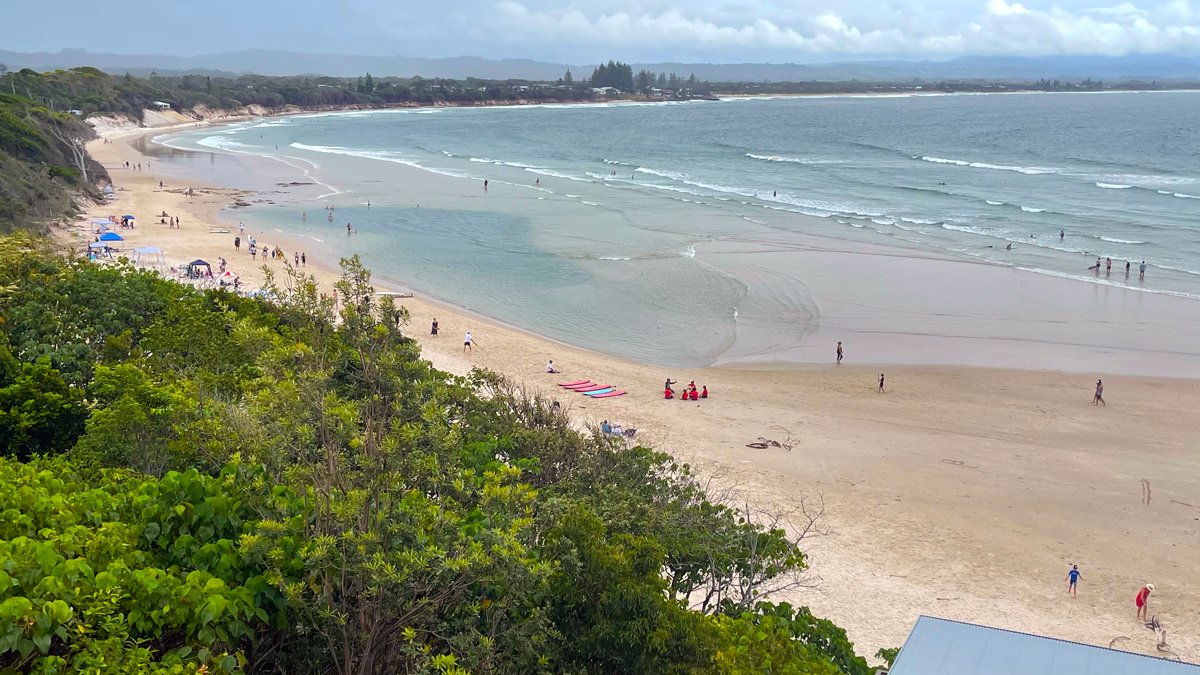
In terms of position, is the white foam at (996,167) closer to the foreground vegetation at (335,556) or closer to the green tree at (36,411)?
the foreground vegetation at (335,556)

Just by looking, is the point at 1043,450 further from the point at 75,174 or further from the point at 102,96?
the point at 102,96

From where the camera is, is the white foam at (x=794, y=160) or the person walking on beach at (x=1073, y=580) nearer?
the person walking on beach at (x=1073, y=580)

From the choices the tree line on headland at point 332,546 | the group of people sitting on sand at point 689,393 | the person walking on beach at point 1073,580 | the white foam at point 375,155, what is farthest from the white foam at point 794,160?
the tree line on headland at point 332,546

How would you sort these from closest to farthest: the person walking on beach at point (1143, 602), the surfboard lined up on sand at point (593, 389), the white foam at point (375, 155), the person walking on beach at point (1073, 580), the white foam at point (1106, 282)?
the person walking on beach at point (1143, 602), the person walking on beach at point (1073, 580), the surfboard lined up on sand at point (593, 389), the white foam at point (1106, 282), the white foam at point (375, 155)

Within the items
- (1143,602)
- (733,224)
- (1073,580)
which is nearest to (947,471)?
(1073,580)

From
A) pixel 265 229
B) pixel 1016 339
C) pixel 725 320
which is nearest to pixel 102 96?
pixel 265 229

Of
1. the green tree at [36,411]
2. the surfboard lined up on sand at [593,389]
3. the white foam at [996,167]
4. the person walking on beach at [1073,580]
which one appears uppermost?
the white foam at [996,167]

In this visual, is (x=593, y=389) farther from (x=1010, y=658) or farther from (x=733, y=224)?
(x=733, y=224)
